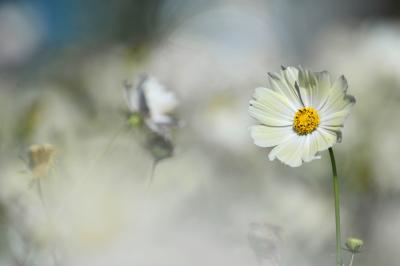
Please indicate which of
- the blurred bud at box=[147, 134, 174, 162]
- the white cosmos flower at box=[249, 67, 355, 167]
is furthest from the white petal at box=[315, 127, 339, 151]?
the blurred bud at box=[147, 134, 174, 162]

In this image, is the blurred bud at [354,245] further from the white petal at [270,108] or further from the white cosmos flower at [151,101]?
the white cosmos flower at [151,101]

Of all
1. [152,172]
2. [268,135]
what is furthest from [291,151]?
[152,172]

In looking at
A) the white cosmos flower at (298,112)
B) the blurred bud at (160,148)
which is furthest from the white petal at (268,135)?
the blurred bud at (160,148)

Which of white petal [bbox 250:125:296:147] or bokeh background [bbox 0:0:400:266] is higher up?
white petal [bbox 250:125:296:147]

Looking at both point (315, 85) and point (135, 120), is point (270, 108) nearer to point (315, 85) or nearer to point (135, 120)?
point (315, 85)

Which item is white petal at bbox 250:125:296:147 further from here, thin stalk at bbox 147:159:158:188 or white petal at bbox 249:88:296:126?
thin stalk at bbox 147:159:158:188

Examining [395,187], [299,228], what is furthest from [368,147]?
[299,228]
